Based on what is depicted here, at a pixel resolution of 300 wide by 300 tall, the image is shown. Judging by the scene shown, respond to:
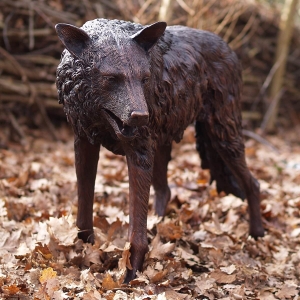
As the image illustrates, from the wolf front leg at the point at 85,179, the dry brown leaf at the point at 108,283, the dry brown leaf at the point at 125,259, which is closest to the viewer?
the dry brown leaf at the point at 108,283

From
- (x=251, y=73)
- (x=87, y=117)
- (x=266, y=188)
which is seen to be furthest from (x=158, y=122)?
(x=251, y=73)

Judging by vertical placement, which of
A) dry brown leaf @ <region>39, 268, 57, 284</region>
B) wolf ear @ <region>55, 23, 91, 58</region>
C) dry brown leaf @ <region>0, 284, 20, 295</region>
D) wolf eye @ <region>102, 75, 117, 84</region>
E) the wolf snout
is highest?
wolf ear @ <region>55, 23, 91, 58</region>

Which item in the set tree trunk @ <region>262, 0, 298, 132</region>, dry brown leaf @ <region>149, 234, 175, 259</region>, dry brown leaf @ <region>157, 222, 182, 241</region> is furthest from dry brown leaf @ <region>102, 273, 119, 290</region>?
tree trunk @ <region>262, 0, 298, 132</region>

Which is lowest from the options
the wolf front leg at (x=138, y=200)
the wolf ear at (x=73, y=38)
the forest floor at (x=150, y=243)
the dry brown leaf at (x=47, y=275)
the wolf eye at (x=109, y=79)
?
the forest floor at (x=150, y=243)

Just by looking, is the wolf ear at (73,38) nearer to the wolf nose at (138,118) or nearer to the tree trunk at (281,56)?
the wolf nose at (138,118)

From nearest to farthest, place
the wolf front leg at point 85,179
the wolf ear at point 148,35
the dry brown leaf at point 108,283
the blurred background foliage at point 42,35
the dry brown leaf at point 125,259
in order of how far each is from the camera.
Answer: the wolf ear at point 148,35
the dry brown leaf at point 108,283
the dry brown leaf at point 125,259
the wolf front leg at point 85,179
the blurred background foliage at point 42,35

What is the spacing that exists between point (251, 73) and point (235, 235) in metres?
7.54

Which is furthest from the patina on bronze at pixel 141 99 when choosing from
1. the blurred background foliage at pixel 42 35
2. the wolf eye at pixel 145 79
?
the blurred background foliage at pixel 42 35

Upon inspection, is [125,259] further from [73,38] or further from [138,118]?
[73,38]

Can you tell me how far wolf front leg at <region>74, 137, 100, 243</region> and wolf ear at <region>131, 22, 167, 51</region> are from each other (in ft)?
2.85

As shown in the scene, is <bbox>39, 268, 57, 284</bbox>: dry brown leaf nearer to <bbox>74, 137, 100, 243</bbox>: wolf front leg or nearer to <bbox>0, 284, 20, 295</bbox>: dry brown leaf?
<bbox>0, 284, 20, 295</bbox>: dry brown leaf

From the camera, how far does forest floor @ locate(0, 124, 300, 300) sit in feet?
11.0

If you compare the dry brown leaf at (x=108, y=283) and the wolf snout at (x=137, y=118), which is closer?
the wolf snout at (x=137, y=118)

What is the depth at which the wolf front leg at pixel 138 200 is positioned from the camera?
3406 mm
